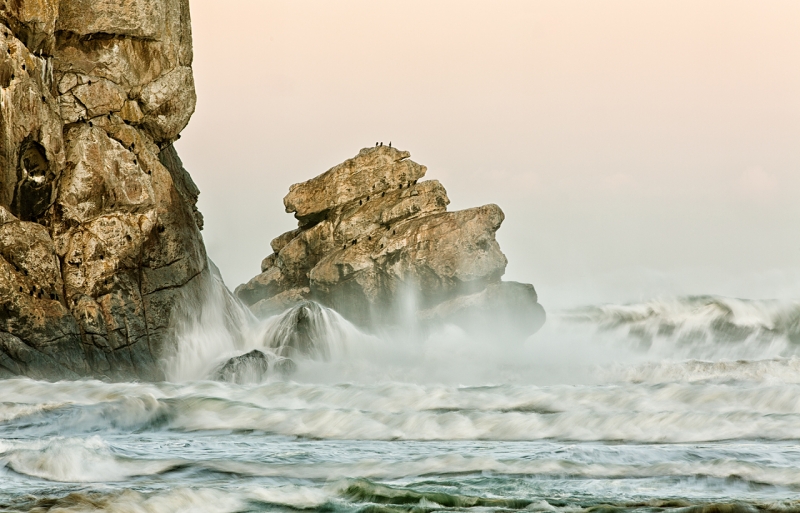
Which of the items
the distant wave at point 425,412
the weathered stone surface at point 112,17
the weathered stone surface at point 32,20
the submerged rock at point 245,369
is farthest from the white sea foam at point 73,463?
the weathered stone surface at point 112,17

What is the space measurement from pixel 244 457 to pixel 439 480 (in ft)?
10.3

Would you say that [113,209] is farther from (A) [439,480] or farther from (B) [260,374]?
(A) [439,480]

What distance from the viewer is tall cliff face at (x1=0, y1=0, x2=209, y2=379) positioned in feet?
71.7

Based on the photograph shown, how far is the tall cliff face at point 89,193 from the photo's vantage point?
71.7 feet

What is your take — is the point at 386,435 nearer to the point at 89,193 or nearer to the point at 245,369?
the point at 245,369

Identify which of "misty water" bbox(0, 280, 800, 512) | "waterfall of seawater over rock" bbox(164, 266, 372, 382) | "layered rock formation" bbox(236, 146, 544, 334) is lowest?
"misty water" bbox(0, 280, 800, 512)

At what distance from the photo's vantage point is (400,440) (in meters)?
15.8

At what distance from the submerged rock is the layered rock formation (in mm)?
9175

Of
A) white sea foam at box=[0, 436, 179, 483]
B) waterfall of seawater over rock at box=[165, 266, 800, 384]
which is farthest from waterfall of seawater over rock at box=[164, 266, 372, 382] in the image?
white sea foam at box=[0, 436, 179, 483]

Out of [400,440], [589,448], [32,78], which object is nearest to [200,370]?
[32,78]

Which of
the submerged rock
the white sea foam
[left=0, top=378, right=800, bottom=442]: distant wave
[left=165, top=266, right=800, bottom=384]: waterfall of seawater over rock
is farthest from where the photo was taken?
[left=165, top=266, right=800, bottom=384]: waterfall of seawater over rock

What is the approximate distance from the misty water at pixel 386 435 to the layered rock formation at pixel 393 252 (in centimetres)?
416

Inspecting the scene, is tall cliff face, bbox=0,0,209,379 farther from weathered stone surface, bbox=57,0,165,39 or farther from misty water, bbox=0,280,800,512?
misty water, bbox=0,280,800,512

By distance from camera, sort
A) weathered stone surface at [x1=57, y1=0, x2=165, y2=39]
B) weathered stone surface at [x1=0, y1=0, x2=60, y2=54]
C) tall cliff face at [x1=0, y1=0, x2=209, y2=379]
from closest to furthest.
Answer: tall cliff face at [x1=0, y1=0, x2=209, y2=379]
weathered stone surface at [x1=0, y1=0, x2=60, y2=54]
weathered stone surface at [x1=57, y1=0, x2=165, y2=39]
